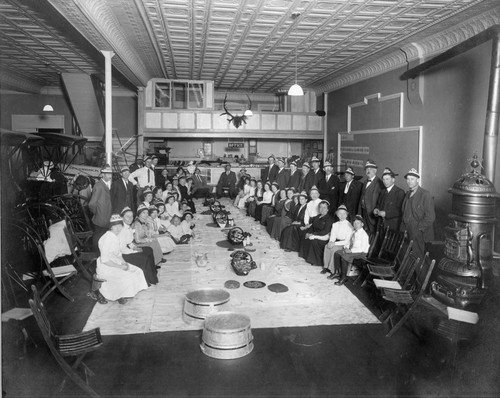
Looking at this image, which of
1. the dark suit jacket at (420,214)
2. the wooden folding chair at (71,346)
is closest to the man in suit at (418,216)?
the dark suit jacket at (420,214)

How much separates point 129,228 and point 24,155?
3749 millimetres

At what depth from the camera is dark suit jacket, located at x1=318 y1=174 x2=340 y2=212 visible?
38.3 ft

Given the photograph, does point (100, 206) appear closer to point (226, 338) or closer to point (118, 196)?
point (118, 196)

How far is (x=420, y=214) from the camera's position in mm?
7730

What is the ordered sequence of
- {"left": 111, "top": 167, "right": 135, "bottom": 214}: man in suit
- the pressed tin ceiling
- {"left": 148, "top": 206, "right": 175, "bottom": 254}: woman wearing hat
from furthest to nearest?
{"left": 111, "top": 167, "right": 135, "bottom": 214}: man in suit → {"left": 148, "top": 206, "right": 175, "bottom": 254}: woman wearing hat → the pressed tin ceiling

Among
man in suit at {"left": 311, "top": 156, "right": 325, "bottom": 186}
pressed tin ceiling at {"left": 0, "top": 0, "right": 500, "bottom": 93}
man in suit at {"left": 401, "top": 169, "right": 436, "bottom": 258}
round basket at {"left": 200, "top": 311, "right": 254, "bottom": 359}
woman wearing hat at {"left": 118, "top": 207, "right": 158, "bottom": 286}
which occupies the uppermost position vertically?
pressed tin ceiling at {"left": 0, "top": 0, "right": 500, "bottom": 93}

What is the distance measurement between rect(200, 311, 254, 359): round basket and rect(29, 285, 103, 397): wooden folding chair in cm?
115

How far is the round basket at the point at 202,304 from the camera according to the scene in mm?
5457

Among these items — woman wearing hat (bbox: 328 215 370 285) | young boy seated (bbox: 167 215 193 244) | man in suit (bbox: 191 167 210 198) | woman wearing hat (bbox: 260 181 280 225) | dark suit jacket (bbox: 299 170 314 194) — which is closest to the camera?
woman wearing hat (bbox: 328 215 370 285)

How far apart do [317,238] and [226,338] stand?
4.46 m

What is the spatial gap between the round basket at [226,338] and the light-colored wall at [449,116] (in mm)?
5642

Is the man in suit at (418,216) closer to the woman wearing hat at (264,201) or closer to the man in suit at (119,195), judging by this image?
the man in suit at (119,195)

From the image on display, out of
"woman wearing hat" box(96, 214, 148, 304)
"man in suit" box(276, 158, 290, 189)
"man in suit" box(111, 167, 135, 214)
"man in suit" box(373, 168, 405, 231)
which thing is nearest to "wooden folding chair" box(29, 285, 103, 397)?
"woman wearing hat" box(96, 214, 148, 304)

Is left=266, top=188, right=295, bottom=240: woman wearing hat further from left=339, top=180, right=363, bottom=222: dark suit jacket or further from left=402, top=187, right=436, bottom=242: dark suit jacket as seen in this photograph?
left=402, top=187, right=436, bottom=242: dark suit jacket
